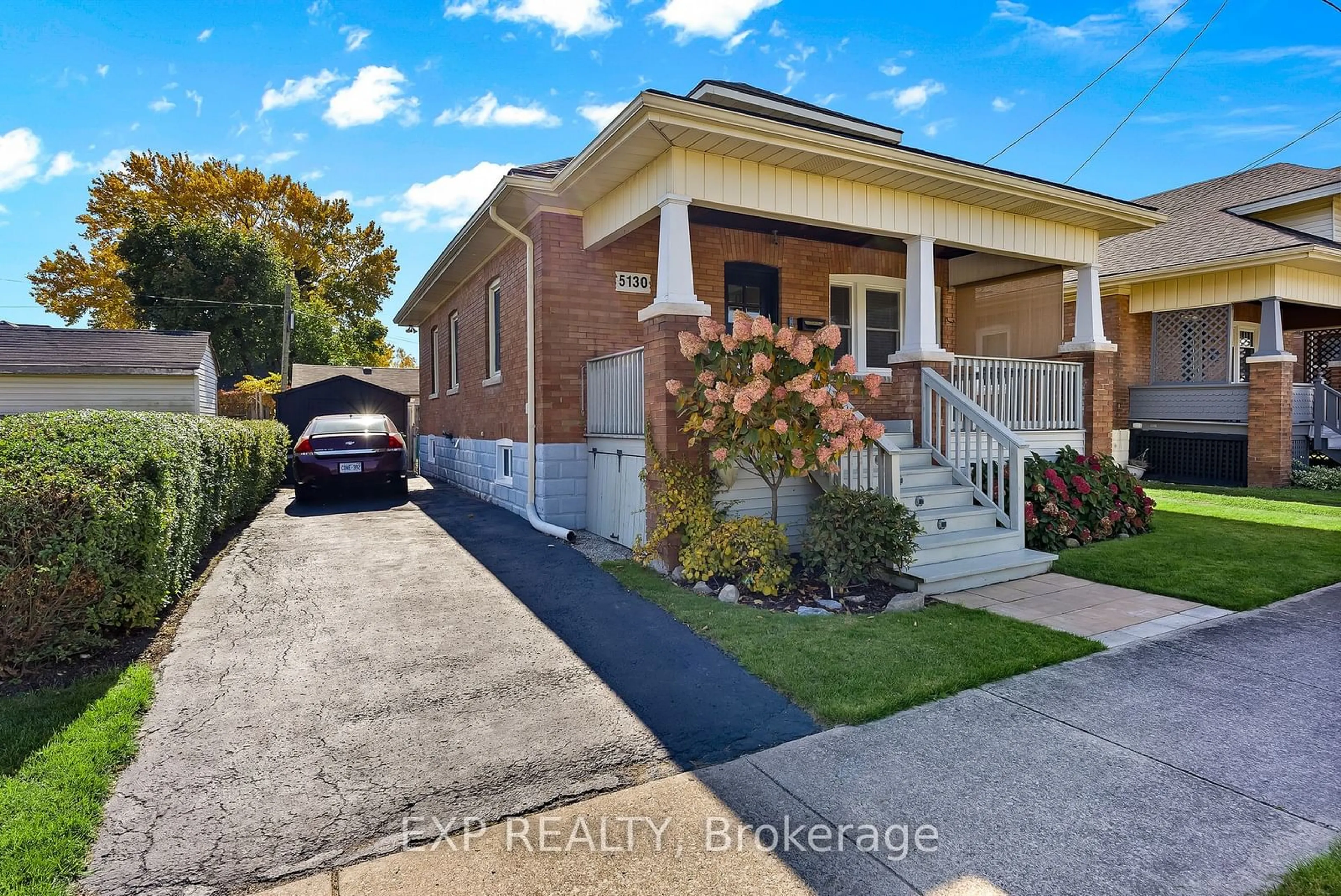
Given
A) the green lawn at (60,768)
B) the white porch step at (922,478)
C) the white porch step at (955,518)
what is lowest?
the green lawn at (60,768)

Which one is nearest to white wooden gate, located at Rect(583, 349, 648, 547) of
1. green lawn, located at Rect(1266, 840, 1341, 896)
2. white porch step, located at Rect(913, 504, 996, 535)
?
white porch step, located at Rect(913, 504, 996, 535)

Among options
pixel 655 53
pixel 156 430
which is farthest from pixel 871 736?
pixel 655 53

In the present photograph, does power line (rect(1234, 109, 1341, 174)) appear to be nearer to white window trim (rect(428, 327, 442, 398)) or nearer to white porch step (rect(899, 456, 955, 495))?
white porch step (rect(899, 456, 955, 495))

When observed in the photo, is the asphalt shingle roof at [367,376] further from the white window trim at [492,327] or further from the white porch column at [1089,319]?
the white porch column at [1089,319]

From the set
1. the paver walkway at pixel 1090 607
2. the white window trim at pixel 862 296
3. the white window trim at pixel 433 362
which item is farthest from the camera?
the white window trim at pixel 433 362

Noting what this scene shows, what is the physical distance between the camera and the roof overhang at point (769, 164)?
18.3 ft

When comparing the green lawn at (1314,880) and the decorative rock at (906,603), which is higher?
the decorative rock at (906,603)

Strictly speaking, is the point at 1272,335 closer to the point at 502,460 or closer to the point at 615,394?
the point at 615,394

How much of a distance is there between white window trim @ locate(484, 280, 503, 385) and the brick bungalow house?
0.04 meters

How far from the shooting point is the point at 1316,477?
1135 cm

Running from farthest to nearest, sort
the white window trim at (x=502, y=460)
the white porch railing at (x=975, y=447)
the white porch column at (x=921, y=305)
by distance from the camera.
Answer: the white window trim at (x=502, y=460)
the white porch column at (x=921, y=305)
the white porch railing at (x=975, y=447)

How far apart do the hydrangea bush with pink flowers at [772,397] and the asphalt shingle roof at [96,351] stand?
658 inches

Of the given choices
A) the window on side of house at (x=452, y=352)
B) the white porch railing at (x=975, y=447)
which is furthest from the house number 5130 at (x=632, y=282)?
the window on side of house at (x=452, y=352)

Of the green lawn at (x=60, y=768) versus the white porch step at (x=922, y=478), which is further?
the white porch step at (x=922, y=478)
